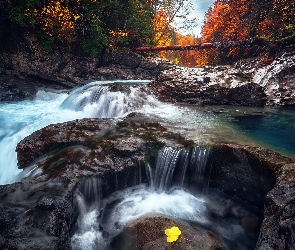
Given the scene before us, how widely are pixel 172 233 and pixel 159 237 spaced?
0.78 feet

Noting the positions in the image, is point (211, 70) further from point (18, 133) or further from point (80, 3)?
point (18, 133)

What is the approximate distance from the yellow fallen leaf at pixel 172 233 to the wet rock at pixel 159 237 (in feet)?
0.17

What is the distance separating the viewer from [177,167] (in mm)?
5664

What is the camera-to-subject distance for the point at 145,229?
166 inches

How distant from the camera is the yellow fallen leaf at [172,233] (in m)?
3.89

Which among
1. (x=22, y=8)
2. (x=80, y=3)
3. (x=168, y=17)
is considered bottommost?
(x=22, y=8)

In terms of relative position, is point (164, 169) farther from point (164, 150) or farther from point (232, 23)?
point (232, 23)

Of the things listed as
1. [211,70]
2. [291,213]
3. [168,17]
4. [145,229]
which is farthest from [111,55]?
[168,17]

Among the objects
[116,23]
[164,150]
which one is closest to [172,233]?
[164,150]

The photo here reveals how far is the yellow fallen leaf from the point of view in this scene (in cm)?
389

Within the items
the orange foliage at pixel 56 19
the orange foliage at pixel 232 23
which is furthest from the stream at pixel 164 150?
the orange foliage at pixel 232 23

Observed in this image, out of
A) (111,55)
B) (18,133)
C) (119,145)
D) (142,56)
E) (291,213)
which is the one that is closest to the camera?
(291,213)

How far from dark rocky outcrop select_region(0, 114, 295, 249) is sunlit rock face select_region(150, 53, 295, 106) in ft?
14.0

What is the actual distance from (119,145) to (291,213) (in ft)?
12.4
